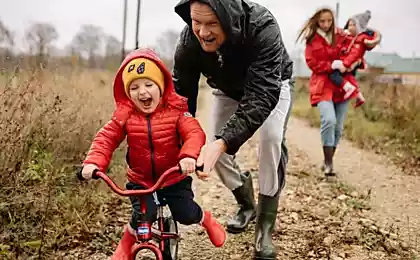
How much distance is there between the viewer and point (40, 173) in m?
4.17

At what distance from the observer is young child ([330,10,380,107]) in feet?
20.1

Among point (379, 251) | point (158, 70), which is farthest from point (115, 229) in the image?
point (379, 251)

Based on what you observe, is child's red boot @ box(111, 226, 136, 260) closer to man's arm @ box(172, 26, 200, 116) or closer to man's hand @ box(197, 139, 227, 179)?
man's hand @ box(197, 139, 227, 179)

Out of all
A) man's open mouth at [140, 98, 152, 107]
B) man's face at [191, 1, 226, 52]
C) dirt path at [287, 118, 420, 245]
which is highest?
man's face at [191, 1, 226, 52]

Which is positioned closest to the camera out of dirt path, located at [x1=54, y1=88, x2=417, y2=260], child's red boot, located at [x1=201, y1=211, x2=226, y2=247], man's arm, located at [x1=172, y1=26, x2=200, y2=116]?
man's arm, located at [x1=172, y1=26, x2=200, y2=116]

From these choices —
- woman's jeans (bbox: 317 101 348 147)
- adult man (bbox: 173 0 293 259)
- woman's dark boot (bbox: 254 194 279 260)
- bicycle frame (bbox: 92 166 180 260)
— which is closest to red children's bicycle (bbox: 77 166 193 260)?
bicycle frame (bbox: 92 166 180 260)

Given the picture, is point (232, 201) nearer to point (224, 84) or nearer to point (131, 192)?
point (224, 84)

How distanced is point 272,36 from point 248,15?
181mm

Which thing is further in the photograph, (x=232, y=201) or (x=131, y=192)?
(x=232, y=201)

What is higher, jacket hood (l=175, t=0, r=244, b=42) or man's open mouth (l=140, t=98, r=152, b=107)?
jacket hood (l=175, t=0, r=244, b=42)

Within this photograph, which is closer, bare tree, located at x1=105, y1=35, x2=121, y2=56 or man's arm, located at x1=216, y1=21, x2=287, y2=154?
man's arm, located at x1=216, y1=21, x2=287, y2=154

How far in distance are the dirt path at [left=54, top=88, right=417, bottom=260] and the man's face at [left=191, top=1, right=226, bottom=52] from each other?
166 cm

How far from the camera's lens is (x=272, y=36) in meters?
2.93

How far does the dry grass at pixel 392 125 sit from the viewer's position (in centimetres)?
754
